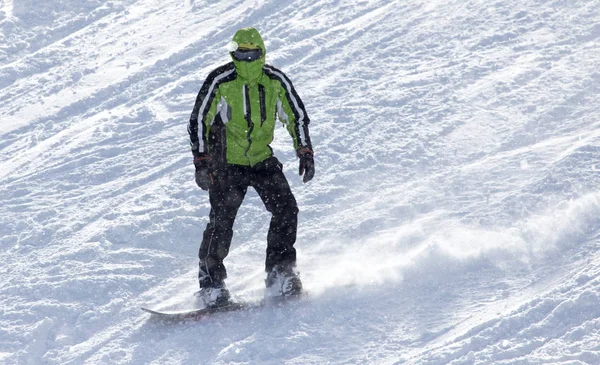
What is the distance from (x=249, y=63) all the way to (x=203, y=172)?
721mm

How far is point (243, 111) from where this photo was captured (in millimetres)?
4961

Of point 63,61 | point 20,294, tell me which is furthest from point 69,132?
point 20,294

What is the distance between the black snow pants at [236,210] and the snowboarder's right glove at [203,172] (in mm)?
139

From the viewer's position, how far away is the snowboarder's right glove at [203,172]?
16.2 ft

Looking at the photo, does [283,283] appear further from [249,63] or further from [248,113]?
[249,63]

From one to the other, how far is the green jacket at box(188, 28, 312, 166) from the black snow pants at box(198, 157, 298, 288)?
0.09m

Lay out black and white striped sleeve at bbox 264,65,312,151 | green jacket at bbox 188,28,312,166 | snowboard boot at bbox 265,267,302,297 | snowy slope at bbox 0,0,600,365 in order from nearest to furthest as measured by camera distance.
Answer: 1. snowy slope at bbox 0,0,600,365
2. green jacket at bbox 188,28,312,166
3. black and white striped sleeve at bbox 264,65,312,151
4. snowboard boot at bbox 265,267,302,297

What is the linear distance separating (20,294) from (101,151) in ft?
8.12

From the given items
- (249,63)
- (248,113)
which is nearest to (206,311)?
(248,113)

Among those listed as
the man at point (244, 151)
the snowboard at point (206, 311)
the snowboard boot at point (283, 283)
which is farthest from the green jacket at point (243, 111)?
the snowboard at point (206, 311)

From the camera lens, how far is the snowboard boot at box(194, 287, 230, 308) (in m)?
5.09

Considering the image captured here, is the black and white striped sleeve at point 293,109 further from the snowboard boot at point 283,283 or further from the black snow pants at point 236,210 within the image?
the snowboard boot at point 283,283

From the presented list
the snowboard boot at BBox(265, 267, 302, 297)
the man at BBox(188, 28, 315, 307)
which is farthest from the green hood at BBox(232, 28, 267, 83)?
the snowboard boot at BBox(265, 267, 302, 297)

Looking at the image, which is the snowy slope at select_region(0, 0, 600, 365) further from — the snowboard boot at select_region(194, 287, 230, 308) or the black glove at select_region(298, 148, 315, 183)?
the black glove at select_region(298, 148, 315, 183)
